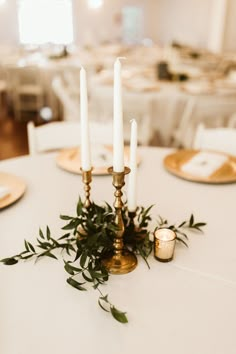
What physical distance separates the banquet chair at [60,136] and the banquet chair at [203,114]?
4.09 feet

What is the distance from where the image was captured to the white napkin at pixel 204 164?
145 cm

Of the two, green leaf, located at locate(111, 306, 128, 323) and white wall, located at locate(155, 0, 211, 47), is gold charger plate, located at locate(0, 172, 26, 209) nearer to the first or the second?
green leaf, located at locate(111, 306, 128, 323)

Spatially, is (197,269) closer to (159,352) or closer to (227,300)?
(227,300)

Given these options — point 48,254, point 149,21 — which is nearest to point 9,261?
point 48,254

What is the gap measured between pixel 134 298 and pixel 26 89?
485 centimetres

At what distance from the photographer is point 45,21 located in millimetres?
10219

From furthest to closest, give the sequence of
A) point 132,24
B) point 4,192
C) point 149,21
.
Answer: point 149,21 < point 132,24 < point 4,192

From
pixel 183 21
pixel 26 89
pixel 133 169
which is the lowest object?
pixel 26 89

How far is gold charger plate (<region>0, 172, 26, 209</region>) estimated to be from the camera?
1231 millimetres

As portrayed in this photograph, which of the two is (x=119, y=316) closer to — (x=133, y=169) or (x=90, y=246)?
(x=90, y=246)

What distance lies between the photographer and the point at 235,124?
306 centimetres

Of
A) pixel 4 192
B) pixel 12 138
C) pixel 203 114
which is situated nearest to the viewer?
pixel 4 192

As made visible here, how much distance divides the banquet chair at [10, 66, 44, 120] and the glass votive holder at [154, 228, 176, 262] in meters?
4.58

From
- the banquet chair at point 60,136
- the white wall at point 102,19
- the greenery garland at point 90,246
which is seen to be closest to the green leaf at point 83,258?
the greenery garland at point 90,246
